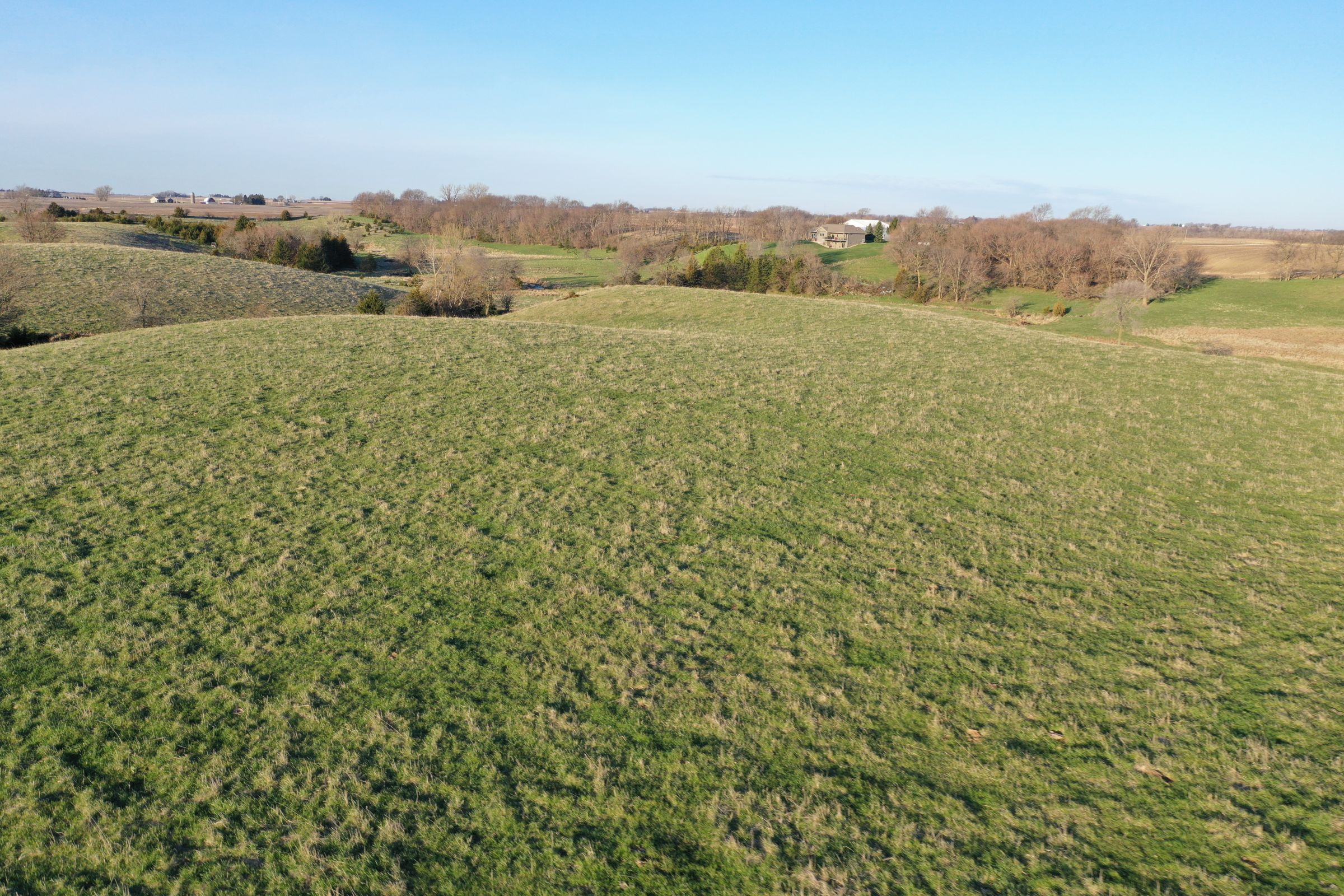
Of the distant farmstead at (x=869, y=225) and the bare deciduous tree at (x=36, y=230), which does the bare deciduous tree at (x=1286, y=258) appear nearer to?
the distant farmstead at (x=869, y=225)

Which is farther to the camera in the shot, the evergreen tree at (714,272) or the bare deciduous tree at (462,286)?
the evergreen tree at (714,272)

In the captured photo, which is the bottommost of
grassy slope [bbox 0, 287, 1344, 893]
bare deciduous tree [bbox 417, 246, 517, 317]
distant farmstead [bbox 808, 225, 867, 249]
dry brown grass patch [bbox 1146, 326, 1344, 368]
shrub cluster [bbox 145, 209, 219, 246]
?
grassy slope [bbox 0, 287, 1344, 893]

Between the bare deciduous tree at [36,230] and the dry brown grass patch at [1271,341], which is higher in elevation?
the bare deciduous tree at [36,230]

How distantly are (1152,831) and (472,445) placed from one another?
986 cm

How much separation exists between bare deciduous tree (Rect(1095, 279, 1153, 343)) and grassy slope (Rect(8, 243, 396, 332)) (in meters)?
50.2

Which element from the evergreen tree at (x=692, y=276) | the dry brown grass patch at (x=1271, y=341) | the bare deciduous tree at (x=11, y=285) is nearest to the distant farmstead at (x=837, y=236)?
the evergreen tree at (x=692, y=276)

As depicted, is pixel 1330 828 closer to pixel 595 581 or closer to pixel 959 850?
pixel 959 850

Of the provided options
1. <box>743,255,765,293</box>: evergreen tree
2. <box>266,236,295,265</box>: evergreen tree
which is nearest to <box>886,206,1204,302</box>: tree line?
<box>743,255,765,293</box>: evergreen tree

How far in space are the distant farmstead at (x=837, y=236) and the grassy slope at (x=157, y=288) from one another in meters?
99.4

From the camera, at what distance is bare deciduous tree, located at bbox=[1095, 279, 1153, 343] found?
149 ft

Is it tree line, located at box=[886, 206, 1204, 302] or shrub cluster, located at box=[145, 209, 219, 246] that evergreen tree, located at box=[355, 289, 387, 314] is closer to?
shrub cluster, located at box=[145, 209, 219, 246]

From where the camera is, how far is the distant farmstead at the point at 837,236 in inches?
5034

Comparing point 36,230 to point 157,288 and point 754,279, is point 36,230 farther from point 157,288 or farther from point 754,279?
point 754,279

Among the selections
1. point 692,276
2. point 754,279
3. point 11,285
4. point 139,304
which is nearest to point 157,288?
point 139,304
